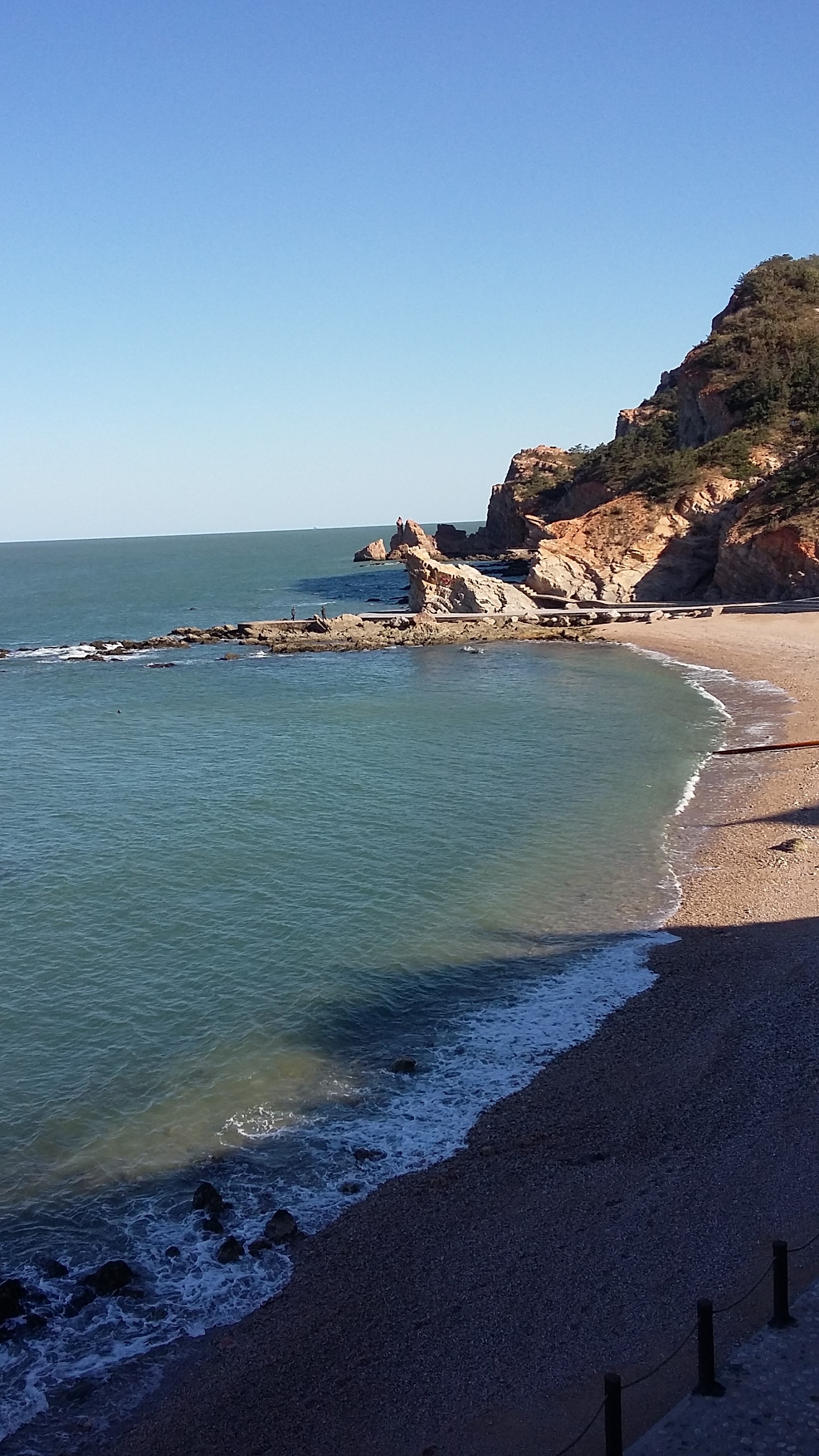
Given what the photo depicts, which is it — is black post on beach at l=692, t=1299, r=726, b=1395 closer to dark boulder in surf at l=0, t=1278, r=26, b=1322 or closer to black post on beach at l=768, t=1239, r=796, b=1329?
black post on beach at l=768, t=1239, r=796, b=1329

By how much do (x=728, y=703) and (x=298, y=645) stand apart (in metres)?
25.6

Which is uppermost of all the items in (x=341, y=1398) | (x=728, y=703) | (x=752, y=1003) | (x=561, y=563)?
(x=561, y=563)

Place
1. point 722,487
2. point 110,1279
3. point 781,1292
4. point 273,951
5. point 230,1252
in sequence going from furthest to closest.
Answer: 1. point 722,487
2. point 273,951
3. point 230,1252
4. point 110,1279
5. point 781,1292

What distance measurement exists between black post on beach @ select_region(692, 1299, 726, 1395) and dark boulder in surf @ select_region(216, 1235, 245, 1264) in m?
4.80

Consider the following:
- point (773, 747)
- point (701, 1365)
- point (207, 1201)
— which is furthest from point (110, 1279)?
point (773, 747)

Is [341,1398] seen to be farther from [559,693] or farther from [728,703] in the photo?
[559,693]

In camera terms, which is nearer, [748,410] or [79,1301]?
[79,1301]

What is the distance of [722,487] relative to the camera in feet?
186

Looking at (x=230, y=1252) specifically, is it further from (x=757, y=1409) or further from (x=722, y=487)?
(x=722, y=487)

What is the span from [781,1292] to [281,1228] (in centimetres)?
499

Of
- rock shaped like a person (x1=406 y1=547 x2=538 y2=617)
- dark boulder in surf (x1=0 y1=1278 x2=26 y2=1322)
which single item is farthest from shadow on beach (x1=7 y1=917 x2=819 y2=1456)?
rock shaped like a person (x1=406 y1=547 x2=538 y2=617)

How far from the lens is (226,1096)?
13281mm

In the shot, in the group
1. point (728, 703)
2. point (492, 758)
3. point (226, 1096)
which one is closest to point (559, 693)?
point (728, 703)

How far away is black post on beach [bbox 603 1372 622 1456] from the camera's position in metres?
6.62
